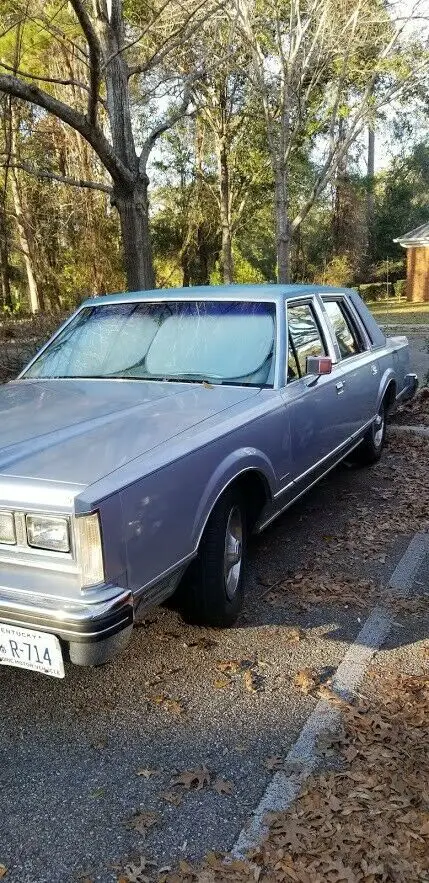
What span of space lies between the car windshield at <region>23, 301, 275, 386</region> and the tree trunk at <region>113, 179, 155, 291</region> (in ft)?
16.6

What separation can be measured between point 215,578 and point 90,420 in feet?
2.98

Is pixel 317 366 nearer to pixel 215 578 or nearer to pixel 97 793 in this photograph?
pixel 215 578

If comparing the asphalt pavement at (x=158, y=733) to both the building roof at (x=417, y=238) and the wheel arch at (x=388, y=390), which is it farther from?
the building roof at (x=417, y=238)

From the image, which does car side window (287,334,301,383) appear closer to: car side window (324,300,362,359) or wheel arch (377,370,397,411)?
car side window (324,300,362,359)

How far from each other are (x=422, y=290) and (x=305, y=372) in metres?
28.5

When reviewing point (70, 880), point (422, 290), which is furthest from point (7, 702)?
point (422, 290)

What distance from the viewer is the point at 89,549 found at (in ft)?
7.82

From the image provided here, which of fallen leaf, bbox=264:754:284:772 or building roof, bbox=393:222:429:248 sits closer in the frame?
fallen leaf, bbox=264:754:284:772

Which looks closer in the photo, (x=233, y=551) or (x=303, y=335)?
(x=233, y=551)

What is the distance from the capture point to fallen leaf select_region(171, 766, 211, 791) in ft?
7.94

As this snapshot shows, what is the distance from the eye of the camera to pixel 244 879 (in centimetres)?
201

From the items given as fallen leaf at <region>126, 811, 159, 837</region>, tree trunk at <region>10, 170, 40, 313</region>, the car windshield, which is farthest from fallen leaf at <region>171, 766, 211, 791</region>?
tree trunk at <region>10, 170, 40, 313</region>

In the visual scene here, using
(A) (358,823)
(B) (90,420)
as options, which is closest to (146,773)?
(A) (358,823)

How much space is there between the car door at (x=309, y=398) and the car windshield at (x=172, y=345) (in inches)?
8.9
